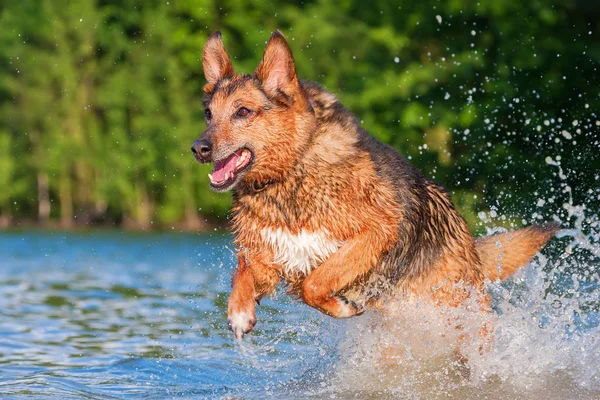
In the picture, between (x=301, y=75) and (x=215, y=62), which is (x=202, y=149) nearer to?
(x=215, y=62)

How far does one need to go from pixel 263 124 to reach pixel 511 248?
7.49 feet

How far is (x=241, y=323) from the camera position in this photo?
6289mm

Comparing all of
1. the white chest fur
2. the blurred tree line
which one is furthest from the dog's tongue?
the blurred tree line

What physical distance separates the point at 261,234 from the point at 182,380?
1534 mm

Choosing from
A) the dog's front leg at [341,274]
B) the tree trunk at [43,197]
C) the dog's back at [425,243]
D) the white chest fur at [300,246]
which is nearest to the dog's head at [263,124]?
the dog's back at [425,243]

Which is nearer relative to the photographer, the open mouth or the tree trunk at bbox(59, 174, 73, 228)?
the open mouth

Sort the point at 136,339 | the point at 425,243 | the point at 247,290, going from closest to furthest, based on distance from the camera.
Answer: the point at 247,290
the point at 425,243
the point at 136,339

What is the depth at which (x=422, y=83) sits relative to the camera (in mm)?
22641

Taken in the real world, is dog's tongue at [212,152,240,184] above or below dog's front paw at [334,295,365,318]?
above

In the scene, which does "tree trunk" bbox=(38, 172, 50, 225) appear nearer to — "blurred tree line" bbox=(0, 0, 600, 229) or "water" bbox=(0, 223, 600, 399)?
"blurred tree line" bbox=(0, 0, 600, 229)

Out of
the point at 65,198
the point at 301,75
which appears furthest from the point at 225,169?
the point at 65,198

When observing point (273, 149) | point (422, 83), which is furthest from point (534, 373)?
point (422, 83)

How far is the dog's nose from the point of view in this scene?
248 inches

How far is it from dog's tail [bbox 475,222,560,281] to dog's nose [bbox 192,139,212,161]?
2.39 meters
